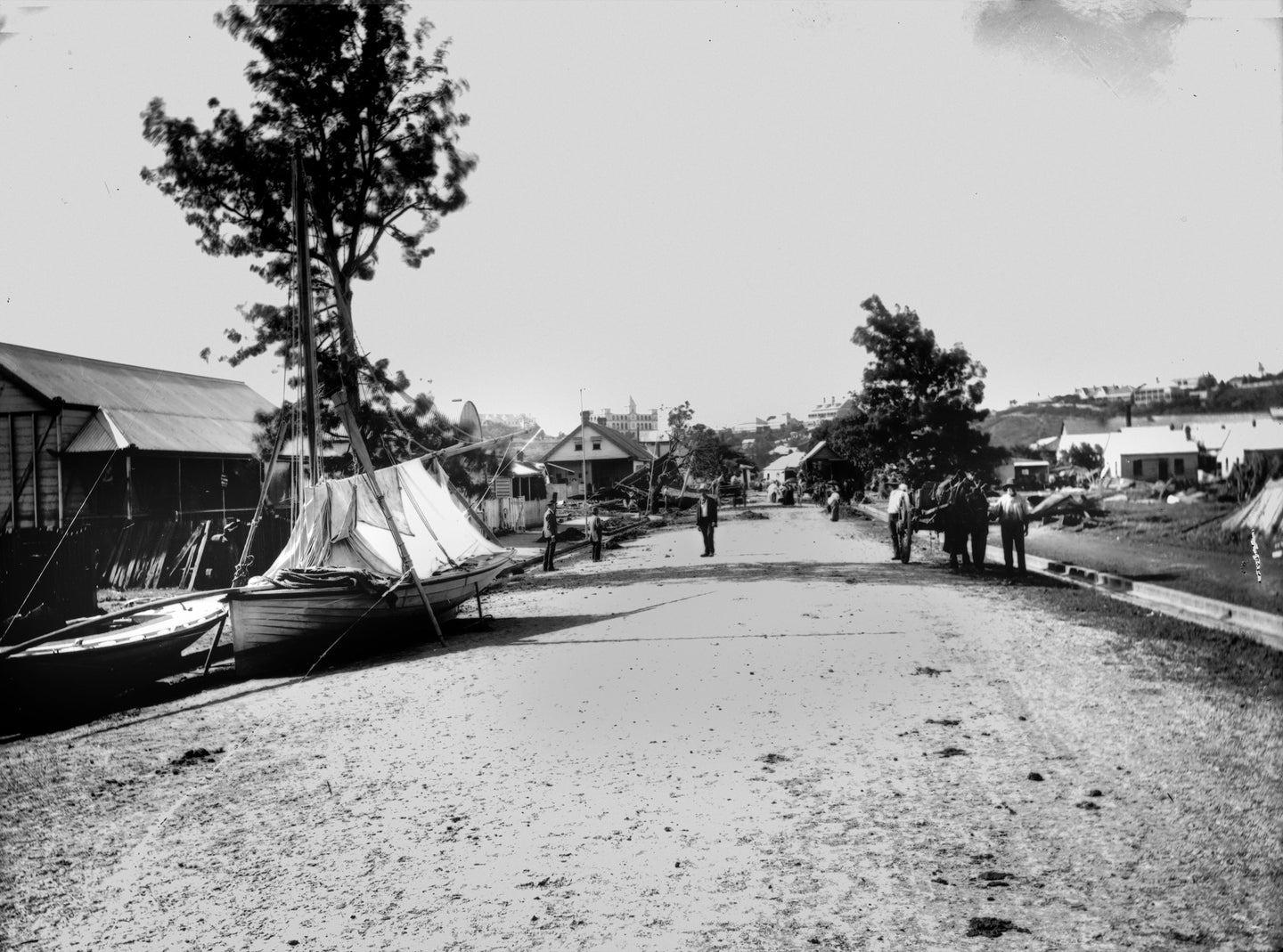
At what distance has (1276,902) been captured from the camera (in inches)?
146

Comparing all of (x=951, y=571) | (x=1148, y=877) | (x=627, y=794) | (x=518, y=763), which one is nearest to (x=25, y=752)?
(x=518, y=763)

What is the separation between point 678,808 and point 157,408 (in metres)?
15.4

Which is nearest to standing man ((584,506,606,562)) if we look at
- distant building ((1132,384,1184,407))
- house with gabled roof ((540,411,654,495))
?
distant building ((1132,384,1184,407))

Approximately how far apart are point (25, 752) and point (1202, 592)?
13649 mm

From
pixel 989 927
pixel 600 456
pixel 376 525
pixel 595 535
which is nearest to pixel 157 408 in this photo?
pixel 376 525

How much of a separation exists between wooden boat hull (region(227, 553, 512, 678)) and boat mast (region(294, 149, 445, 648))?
42 centimetres

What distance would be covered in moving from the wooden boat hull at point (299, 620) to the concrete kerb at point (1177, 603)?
9289 millimetres

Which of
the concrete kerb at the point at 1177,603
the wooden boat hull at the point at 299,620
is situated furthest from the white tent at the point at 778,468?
the wooden boat hull at the point at 299,620

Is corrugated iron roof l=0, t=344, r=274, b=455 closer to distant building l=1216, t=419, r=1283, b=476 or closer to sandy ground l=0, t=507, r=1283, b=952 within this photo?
sandy ground l=0, t=507, r=1283, b=952

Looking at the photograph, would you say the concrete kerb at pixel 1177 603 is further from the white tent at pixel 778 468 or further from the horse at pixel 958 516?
the white tent at pixel 778 468

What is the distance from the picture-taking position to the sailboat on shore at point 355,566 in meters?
10.3

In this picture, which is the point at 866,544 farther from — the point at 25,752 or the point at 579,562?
the point at 25,752

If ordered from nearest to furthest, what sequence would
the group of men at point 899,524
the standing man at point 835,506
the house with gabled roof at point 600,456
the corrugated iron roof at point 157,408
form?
the corrugated iron roof at point 157,408
the group of men at point 899,524
the standing man at point 835,506
the house with gabled roof at point 600,456

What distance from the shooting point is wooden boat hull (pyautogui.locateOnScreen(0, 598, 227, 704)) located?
29.9 ft
